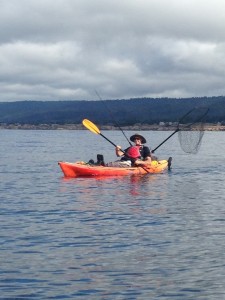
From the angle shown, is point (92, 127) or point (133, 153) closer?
point (133, 153)

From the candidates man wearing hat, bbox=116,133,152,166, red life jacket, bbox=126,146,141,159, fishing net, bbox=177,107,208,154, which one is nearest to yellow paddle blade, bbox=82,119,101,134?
man wearing hat, bbox=116,133,152,166

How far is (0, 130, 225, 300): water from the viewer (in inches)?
540

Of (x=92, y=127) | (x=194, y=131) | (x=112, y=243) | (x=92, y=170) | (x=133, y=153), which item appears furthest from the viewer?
(x=194, y=131)

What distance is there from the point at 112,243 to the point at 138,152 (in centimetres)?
1803

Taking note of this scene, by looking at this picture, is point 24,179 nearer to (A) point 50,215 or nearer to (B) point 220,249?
(A) point 50,215

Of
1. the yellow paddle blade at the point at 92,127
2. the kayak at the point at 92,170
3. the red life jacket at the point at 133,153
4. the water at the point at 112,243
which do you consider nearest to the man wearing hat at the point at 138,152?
the red life jacket at the point at 133,153

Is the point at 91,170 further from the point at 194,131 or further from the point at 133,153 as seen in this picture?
the point at 194,131

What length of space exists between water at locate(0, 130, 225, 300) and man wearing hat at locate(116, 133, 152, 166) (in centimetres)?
339

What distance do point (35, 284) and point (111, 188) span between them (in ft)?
61.4

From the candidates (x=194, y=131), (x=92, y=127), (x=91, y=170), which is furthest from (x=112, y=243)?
(x=194, y=131)

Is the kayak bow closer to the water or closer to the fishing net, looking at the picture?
the water

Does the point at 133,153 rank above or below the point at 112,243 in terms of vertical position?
above

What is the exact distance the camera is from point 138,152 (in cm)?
3581

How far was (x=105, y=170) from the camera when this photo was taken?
36000 mm
